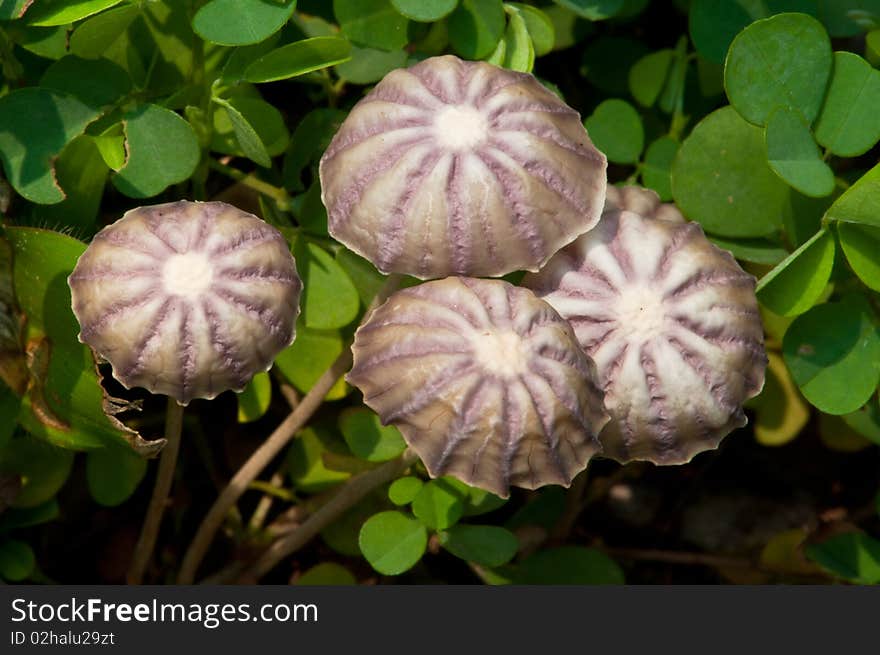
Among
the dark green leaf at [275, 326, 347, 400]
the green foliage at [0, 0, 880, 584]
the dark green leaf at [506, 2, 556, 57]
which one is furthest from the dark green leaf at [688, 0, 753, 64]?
the dark green leaf at [275, 326, 347, 400]

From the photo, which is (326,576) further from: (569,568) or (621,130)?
(621,130)

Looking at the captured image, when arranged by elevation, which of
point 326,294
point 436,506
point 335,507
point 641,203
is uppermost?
point 641,203

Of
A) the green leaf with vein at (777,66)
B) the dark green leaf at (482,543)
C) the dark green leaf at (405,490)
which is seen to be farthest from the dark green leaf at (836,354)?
the dark green leaf at (405,490)

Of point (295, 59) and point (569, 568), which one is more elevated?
point (295, 59)

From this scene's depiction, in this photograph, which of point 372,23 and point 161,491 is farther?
point 161,491

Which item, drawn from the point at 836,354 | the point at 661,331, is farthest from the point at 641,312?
the point at 836,354

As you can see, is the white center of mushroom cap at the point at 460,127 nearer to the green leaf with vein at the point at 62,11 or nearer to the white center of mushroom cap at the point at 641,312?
the white center of mushroom cap at the point at 641,312

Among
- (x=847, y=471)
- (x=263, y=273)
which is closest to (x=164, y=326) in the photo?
(x=263, y=273)
